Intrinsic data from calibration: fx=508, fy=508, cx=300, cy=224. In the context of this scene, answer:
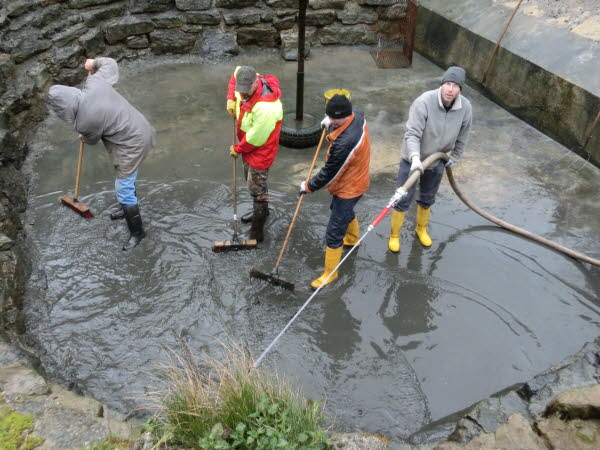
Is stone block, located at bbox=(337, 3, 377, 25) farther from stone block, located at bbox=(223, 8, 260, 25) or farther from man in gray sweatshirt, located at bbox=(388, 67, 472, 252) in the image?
man in gray sweatshirt, located at bbox=(388, 67, 472, 252)

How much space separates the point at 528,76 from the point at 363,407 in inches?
219

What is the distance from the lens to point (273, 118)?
479cm

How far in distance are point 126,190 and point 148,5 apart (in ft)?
15.3

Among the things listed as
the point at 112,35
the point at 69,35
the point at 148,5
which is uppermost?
the point at 148,5

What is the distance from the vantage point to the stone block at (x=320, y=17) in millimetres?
9172

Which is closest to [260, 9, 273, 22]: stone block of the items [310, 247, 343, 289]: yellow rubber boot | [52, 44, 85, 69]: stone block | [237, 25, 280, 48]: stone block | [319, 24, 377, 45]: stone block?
[237, 25, 280, 48]: stone block

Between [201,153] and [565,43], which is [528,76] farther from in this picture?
[201,153]

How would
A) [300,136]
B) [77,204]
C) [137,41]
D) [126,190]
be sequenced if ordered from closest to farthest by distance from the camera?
[126,190], [77,204], [300,136], [137,41]

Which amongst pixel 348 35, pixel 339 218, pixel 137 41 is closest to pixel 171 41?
pixel 137 41

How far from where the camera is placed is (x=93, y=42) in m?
7.98

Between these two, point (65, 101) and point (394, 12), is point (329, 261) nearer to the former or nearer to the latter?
point (65, 101)

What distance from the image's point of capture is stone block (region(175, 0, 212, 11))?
852 cm

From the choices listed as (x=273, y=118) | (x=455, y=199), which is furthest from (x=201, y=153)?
(x=455, y=199)

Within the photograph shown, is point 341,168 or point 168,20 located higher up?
point 341,168
